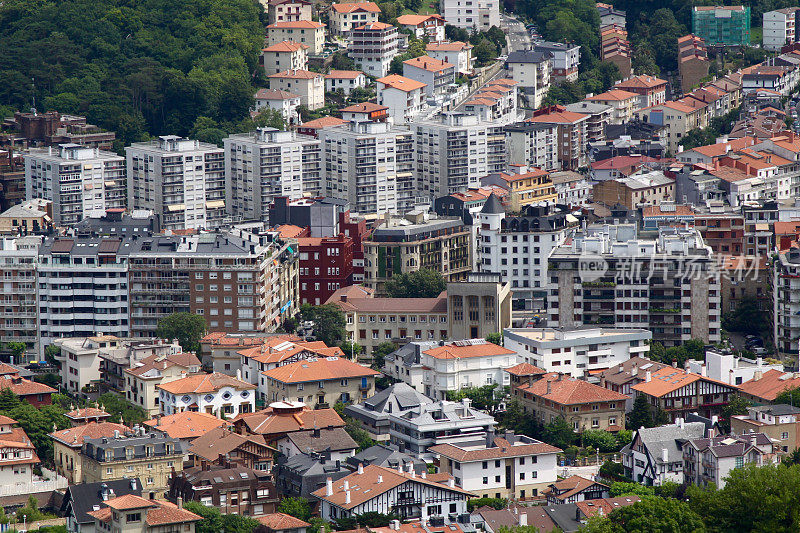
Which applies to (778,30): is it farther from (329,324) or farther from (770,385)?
(770,385)

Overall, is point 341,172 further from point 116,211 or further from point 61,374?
point 61,374

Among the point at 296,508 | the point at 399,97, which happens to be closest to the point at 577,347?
the point at 296,508

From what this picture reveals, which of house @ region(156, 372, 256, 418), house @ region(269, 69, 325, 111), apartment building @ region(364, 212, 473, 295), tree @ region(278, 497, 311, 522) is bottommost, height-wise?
tree @ region(278, 497, 311, 522)

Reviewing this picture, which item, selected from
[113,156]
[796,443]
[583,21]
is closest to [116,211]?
[113,156]

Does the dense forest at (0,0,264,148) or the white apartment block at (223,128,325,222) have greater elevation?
the dense forest at (0,0,264,148)

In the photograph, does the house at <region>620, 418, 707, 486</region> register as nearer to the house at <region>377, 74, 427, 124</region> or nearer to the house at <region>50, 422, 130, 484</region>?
the house at <region>50, 422, 130, 484</region>

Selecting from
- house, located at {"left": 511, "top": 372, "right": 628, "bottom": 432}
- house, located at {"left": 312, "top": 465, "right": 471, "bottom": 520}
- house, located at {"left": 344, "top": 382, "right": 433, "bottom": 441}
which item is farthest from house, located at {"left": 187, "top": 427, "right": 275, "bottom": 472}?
house, located at {"left": 511, "top": 372, "right": 628, "bottom": 432}
